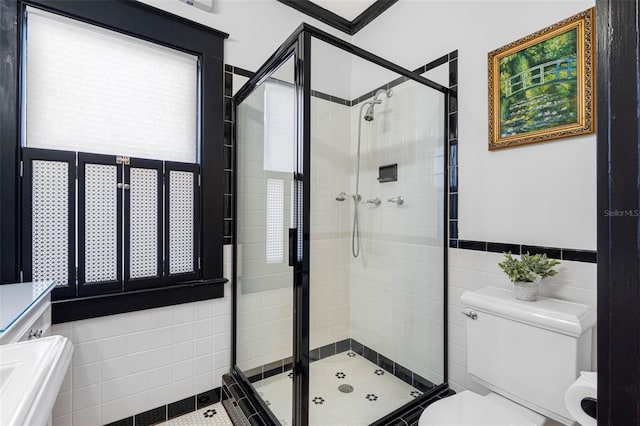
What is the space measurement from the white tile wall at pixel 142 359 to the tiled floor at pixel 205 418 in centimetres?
11

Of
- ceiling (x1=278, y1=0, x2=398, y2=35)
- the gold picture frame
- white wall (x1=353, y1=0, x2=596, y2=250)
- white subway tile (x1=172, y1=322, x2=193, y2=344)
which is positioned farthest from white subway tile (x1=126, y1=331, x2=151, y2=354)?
ceiling (x1=278, y1=0, x2=398, y2=35)

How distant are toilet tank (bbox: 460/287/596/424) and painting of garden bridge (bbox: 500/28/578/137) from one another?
0.80 m

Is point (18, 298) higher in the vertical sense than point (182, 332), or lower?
higher

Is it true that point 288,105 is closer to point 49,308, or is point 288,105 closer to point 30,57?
point 30,57

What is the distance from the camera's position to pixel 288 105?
139 cm

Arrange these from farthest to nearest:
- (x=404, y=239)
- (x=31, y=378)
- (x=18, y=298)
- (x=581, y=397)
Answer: (x=404, y=239) → (x=18, y=298) → (x=581, y=397) → (x=31, y=378)

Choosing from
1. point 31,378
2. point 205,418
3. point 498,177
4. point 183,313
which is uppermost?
point 498,177

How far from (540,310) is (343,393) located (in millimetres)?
1037

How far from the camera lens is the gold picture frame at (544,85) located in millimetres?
1214

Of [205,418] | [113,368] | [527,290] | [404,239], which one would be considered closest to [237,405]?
[205,418]

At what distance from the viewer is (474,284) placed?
162 centimetres

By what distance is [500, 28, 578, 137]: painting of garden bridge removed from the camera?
1.26 m

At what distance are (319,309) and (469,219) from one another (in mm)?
972

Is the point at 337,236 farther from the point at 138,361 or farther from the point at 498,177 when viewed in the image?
the point at 138,361
